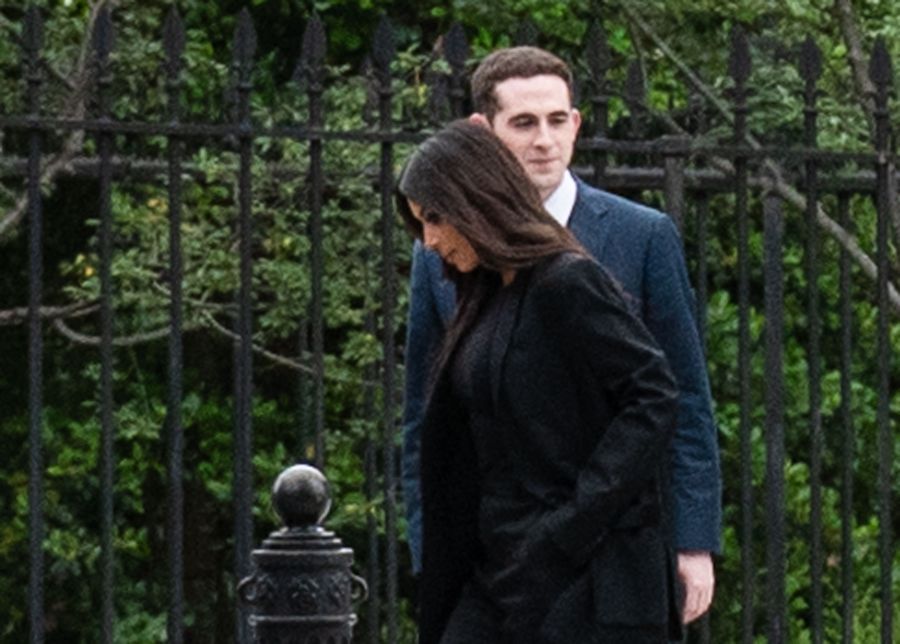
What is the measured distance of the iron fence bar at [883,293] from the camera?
6785 millimetres

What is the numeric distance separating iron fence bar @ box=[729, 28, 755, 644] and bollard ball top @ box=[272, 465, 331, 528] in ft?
6.49

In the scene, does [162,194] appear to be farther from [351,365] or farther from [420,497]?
[420,497]

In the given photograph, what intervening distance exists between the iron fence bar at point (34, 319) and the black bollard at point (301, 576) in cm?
126

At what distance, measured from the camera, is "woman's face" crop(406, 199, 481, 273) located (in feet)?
15.3

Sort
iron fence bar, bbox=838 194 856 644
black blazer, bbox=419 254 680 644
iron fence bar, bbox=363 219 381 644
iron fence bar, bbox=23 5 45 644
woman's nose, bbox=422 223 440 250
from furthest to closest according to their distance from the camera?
1. iron fence bar, bbox=838 194 856 644
2. iron fence bar, bbox=363 219 381 644
3. iron fence bar, bbox=23 5 45 644
4. woman's nose, bbox=422 223 440 250
5. black blazer, bbox=419 254 680 644

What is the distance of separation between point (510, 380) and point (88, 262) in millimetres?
4602

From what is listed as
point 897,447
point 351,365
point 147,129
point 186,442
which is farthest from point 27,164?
point 897,447

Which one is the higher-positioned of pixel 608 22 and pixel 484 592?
pixel 608 22

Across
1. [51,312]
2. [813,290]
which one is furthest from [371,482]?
[51,312]

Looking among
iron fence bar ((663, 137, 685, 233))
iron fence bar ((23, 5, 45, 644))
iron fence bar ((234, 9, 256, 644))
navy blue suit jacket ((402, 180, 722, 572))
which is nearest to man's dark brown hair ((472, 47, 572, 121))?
navy blue suit jacket ((402, 180, 722, 572))

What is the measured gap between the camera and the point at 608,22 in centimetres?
1018

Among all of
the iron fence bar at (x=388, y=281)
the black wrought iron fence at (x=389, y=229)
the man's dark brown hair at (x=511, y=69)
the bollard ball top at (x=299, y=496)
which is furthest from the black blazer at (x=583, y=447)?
the iron fence bar at (x=388, y=281)

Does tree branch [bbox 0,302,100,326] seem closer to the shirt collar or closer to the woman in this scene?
the shirt collar

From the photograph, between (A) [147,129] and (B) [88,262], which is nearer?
(A) [147,129]
